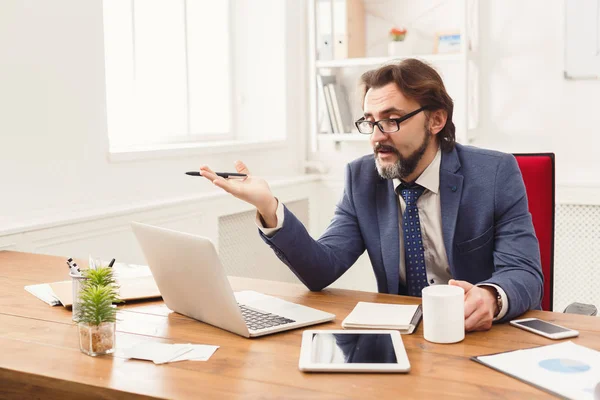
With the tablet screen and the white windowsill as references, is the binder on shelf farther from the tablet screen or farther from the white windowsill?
the tablet screen

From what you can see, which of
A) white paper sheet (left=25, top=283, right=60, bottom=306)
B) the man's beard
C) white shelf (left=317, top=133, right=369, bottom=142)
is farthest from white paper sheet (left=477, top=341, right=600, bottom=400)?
white shelf (left=317, top=133, right=369, bottom=142)

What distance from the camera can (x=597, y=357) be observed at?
1195 millimetres

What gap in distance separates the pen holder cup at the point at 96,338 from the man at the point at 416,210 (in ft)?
1.70

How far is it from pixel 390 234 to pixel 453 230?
0.17 metres

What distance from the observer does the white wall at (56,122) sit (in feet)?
7.25

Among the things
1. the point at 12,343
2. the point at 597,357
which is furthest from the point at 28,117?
the point at 597,357

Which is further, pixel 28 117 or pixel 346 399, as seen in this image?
pixel 28 117

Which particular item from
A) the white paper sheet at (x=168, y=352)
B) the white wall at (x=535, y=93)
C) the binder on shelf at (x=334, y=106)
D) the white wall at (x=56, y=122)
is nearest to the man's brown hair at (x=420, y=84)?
the white paper sheet at (x=168, y=352)

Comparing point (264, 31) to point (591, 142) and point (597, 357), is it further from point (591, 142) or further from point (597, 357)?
point (597, 357)

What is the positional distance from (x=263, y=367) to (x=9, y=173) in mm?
1403

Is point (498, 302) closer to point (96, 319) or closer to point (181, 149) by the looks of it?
point (96, 319)

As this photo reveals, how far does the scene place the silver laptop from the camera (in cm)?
134

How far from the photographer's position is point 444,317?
1.28 metres

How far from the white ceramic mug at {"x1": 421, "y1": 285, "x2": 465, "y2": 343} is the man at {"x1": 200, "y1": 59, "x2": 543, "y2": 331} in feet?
1.42
